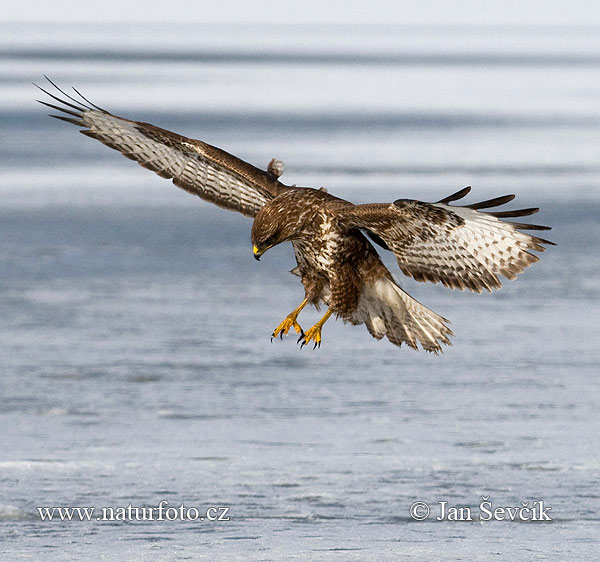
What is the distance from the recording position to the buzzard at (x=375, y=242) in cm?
610

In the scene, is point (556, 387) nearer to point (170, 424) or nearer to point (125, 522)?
point (170, 424)

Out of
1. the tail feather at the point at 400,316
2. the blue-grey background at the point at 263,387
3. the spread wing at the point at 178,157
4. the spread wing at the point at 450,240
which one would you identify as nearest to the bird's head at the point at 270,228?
the spread wing at the point at 450,240

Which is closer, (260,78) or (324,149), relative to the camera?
(324,149)

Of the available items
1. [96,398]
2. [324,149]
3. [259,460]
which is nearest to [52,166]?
[324,149]

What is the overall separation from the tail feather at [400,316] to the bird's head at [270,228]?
578mm

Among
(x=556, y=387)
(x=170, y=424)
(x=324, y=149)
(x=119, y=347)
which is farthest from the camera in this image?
(x=324, y=149)

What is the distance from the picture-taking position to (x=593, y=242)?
1211cm

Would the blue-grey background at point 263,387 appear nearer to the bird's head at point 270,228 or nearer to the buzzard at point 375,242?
the buzzard at point 375,242

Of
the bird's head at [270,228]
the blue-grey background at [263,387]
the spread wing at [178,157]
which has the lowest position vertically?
the blue-grey background at [263,387]

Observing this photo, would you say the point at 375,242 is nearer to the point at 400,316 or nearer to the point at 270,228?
the point at 400,316

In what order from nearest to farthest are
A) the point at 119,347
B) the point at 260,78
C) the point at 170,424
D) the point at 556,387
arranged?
the point at 170,424 → the point at 556,387 → the point at 119,347 → the point at 260,78

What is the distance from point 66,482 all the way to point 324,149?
1257 cm

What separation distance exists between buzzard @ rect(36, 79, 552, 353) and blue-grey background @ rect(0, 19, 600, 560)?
0.67 metres

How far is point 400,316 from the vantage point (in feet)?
22.0
